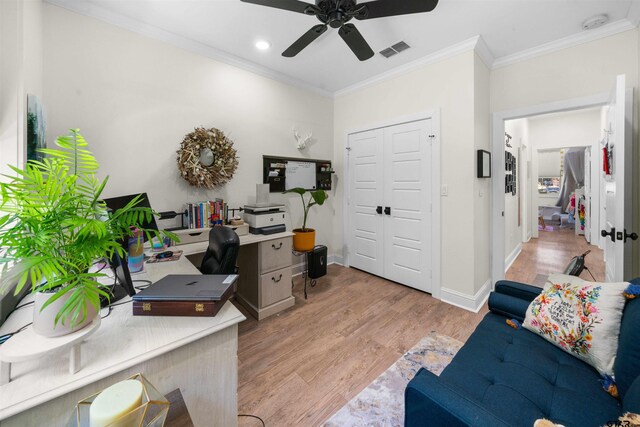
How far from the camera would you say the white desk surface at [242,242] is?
7.40ft

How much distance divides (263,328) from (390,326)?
1178 mm

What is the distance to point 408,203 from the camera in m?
3.23

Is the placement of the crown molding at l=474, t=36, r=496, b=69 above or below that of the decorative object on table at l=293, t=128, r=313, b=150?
above

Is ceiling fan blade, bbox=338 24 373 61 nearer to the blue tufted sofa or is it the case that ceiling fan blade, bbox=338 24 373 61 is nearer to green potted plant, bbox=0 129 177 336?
green potted plant, bbox=0 129 177 336

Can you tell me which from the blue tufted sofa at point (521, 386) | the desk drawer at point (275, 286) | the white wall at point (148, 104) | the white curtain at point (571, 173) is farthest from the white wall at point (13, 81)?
the white curtain at point (571, 173)

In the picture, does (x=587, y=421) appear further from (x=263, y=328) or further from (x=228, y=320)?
(x=263, y=328)

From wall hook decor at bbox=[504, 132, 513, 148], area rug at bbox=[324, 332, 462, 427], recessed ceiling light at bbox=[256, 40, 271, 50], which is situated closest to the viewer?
area rug at bbox=[324, 332, 462, 427]

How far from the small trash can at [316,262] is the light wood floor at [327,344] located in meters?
0.27

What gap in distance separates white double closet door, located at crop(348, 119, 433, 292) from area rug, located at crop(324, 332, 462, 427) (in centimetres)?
109

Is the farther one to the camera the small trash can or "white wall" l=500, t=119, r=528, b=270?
"white wall" l=500, t=119, r=528, b=270

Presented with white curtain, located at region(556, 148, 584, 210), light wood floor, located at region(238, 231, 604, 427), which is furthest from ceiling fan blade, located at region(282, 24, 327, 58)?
white curtain, located at region(556, 148, 584, 210)

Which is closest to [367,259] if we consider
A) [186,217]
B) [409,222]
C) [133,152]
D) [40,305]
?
[409,222]

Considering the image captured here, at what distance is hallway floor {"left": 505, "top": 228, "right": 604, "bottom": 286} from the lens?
12.1ft

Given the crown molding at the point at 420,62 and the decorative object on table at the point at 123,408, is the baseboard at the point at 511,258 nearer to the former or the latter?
the crown molding at the point at 420,62
